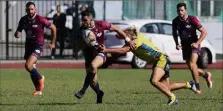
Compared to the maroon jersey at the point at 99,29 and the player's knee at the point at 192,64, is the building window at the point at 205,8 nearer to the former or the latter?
the player's knee at the point at 192,64

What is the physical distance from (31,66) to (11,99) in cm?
148

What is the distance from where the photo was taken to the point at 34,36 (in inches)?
636

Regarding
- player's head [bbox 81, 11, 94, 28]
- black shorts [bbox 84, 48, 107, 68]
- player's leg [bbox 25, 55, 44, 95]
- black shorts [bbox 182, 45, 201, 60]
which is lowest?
player's leg [bbox 25, 55, 44, 95]

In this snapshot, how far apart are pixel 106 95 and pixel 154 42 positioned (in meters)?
10.4

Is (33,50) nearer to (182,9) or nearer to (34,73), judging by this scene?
(34,73)

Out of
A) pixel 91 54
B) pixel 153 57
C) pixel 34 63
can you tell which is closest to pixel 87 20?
pixel 91 54

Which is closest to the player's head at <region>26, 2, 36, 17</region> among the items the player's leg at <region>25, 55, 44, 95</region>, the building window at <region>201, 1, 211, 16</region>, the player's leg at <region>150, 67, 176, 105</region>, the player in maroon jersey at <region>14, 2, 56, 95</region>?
the player in maroon jersey at <region>14, 2, 56, 95</region>

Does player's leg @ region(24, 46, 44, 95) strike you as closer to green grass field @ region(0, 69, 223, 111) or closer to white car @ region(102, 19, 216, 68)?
green grass field @ region(0, 69, 223, 111)

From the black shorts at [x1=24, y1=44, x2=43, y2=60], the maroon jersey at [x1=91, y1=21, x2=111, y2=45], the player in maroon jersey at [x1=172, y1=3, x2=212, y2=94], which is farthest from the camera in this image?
the black shorts at [x1=24, y1=44, x2=43, y2=60]

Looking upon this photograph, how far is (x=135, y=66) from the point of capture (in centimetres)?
2573

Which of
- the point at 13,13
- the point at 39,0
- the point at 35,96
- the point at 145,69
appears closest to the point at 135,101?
the point at 35,96

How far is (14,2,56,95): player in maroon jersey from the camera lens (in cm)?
1599

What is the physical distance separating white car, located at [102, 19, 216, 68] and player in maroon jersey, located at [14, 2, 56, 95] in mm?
8959

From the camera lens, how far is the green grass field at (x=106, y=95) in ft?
43.1
